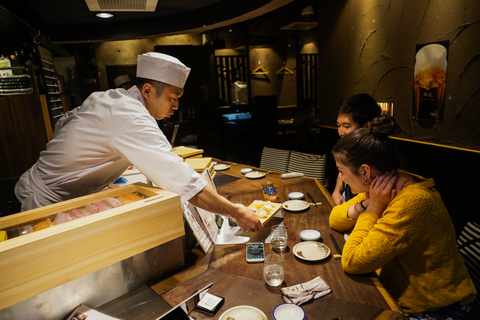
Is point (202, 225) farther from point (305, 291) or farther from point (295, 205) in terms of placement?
point (295, 205)

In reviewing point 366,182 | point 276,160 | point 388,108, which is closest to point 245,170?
point 276,160

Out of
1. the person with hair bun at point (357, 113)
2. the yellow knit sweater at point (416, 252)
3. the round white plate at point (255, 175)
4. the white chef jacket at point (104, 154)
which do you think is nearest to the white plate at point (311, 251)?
the yellow knit sweater at point (416, 252)

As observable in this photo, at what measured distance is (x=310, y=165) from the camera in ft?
11.3

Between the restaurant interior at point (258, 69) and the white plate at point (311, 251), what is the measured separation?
7.81ft

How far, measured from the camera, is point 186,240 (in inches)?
62.8

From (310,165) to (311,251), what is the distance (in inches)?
78.2

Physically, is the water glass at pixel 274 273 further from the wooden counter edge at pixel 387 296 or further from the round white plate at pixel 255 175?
the round white plate at pixel 255 175

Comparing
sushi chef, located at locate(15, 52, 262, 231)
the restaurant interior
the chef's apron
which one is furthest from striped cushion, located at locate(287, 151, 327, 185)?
the chef's apron

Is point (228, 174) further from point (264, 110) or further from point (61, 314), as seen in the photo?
point (264, 110)

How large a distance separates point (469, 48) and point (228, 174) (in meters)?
2.81

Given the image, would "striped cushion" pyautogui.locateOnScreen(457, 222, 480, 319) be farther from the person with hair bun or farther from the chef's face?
the chef's face

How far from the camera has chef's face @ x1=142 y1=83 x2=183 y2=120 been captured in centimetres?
180

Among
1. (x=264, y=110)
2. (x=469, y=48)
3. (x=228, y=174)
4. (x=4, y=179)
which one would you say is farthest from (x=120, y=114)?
(x=264, y=110)

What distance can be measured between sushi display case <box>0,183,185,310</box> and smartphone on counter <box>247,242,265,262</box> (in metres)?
0.45
